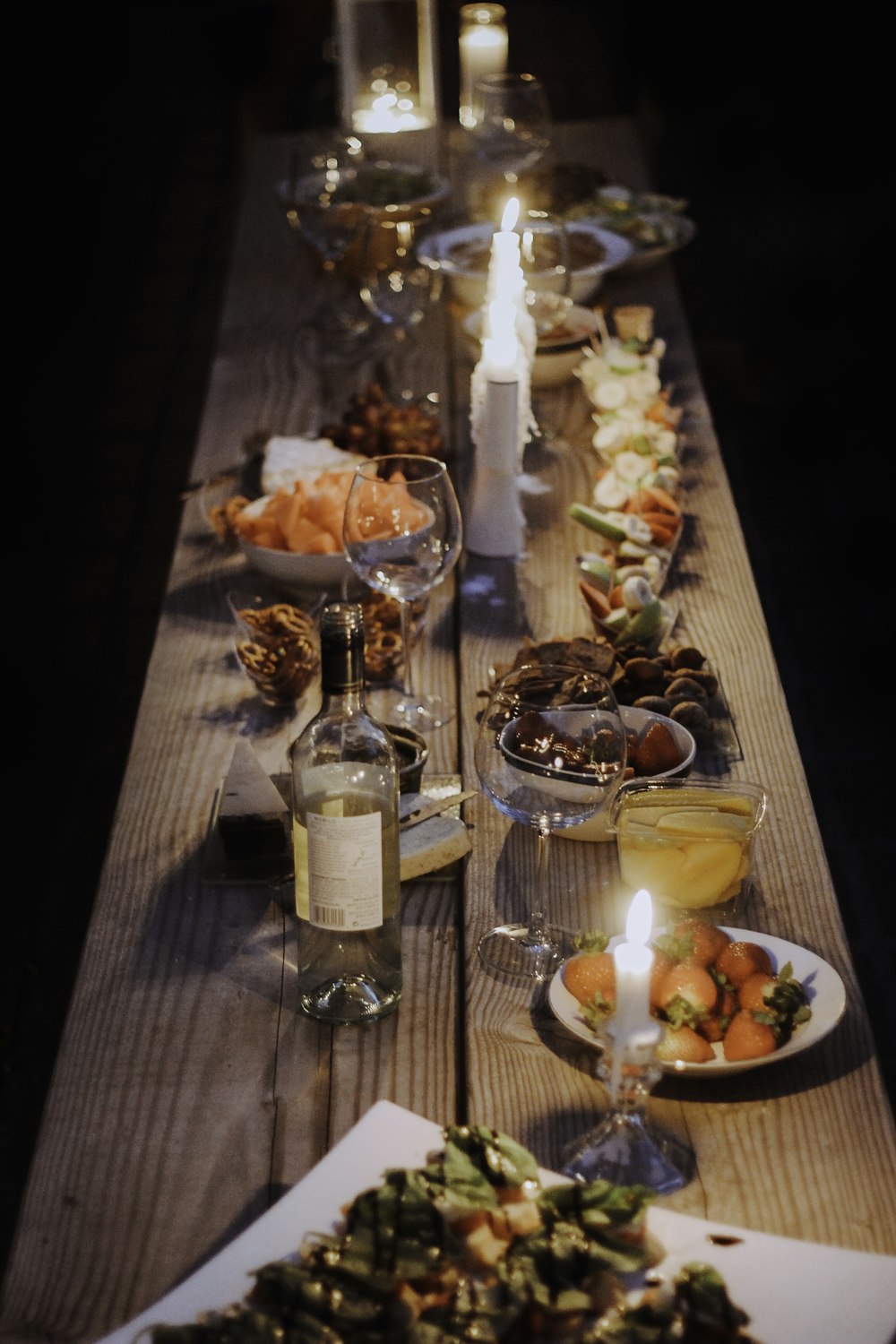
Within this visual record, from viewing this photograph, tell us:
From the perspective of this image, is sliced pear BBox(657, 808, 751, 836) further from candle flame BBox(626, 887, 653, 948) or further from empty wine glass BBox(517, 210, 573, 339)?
empty wine glass BBox(517, 210, 573, 339)

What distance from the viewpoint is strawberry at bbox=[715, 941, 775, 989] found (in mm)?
1209

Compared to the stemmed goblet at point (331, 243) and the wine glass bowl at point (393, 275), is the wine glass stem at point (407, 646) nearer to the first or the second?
the stemmed goblet at point (331, 243)

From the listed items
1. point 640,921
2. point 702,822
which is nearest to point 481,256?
point 702,822

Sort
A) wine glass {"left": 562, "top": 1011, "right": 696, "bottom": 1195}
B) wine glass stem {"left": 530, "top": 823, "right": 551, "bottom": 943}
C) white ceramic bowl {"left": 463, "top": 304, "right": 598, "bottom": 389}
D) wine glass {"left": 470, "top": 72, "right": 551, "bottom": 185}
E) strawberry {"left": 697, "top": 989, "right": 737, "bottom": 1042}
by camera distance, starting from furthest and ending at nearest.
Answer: wine glass {"left": 470, "top": 72, "right": 551, "bottom": 185} < white ceramic bowl {"left": 463, "top": 304, "right": 598, "bottom": 389} < wine glass stem {"left": 530, "top": 823, "right": 551, "bottom": 943} < strawberry {"left": 697, "top": 989, "right": 737, "bottom": 1042} < wine glass {"left": 562, "top": 1011, "right": 696, "bottom": 1195}

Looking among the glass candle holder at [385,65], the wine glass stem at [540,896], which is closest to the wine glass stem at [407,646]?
the wine glass stem at [540,896]

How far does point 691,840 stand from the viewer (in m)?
1.34

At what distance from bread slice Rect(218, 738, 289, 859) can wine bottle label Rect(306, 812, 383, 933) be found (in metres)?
0.27

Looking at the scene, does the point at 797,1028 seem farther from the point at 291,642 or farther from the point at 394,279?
the point at 394,279

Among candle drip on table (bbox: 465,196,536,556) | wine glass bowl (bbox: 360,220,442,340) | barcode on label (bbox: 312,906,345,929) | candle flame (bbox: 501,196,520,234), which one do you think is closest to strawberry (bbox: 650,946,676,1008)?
barcode on label (bbox: 312,906,345,929)

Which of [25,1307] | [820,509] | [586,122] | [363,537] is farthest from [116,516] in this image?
[25,1307]

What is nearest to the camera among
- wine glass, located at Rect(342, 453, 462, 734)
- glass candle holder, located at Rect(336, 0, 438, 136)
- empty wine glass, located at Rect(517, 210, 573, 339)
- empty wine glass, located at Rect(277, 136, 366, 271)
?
wine glass, located at Rect(342, 453, 462, 734)

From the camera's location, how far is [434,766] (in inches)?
65.1

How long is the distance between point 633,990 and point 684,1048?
0.73 feet

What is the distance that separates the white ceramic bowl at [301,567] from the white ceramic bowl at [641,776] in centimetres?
52
